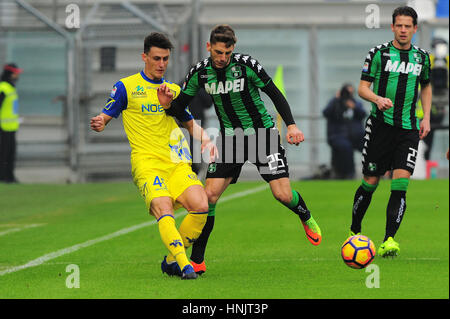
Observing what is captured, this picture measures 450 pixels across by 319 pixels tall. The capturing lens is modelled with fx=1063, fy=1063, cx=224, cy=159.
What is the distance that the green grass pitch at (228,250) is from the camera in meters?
7.81

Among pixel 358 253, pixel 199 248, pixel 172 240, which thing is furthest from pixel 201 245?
pixel 358 253

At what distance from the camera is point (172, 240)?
8.22 metres

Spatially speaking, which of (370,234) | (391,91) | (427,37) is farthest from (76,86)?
(391,91)

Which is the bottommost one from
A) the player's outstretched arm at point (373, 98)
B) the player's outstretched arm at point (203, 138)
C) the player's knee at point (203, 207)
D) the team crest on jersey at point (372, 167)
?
the player's knee at point (203, 207)

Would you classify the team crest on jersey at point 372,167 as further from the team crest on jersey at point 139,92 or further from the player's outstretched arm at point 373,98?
the team crest on jersey at point 139,92

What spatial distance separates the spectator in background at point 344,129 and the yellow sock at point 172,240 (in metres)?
12.7

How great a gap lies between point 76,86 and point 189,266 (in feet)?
47.4

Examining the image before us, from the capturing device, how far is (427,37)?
23.3 metres

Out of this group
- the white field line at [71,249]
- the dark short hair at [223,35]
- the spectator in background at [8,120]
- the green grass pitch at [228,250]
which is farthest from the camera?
the spectator in background at [8,120]

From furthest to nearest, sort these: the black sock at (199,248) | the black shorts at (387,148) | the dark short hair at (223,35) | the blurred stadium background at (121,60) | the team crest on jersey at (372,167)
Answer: the blurred stadium background at (121,60) → the team crest on jersey at (372,167) → the black shorts at (387,148) → the black sock at (199,248) → the dark short hair at (223,35)

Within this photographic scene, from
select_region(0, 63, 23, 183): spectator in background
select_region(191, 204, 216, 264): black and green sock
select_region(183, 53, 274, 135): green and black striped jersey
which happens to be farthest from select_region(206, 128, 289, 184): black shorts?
select_region(0, 63, 23, 183): spectator in background

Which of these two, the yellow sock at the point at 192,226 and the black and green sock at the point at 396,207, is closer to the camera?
the yellow sock at the point at 192,226

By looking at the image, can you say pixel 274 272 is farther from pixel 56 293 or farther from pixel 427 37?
pixel 427 37

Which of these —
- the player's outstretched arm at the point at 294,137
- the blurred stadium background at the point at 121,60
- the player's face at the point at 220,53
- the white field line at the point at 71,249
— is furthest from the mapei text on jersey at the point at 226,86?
the blurred stadium background at the point at 121,60
